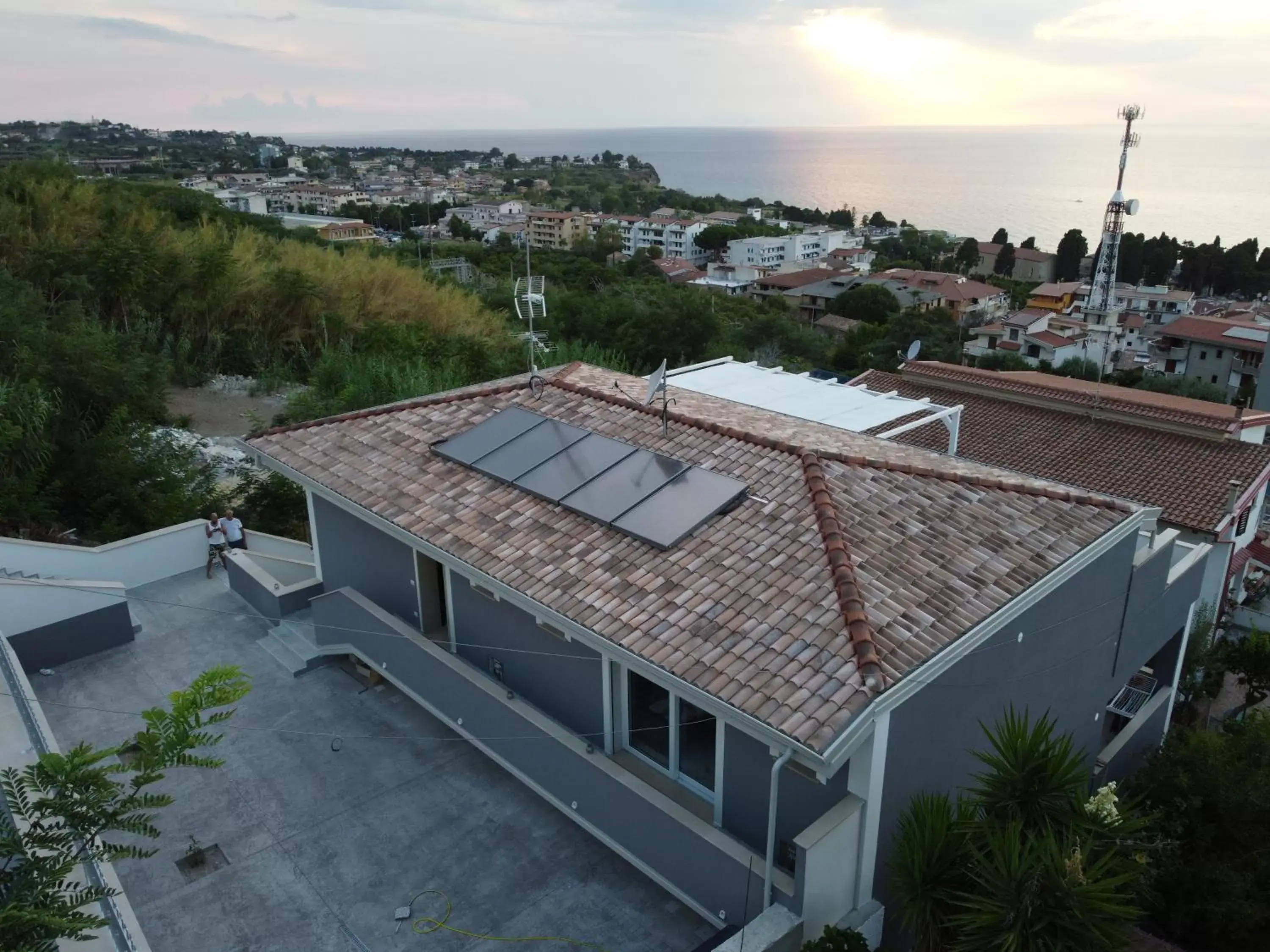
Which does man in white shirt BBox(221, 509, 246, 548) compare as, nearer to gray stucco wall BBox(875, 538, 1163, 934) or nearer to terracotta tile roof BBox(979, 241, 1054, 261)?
gray stucco wall BBox(875, 538, 1163, 934)

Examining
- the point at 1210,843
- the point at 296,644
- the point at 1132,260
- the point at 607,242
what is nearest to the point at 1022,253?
the point at 1132,260

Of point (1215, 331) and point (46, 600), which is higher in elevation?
point (46, 600)

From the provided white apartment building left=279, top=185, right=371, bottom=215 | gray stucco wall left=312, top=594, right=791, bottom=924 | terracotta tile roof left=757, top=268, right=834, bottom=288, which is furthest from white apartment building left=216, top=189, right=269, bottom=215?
gray stucco wall left=312, top=594, right=791, bottom=924

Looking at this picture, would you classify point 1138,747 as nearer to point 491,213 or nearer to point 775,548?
point 775,548

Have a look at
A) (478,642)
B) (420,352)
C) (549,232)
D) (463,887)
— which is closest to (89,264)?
(420,352)

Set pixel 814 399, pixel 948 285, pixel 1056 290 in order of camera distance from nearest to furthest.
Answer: pixel 814 399 → pixel 1056 290 → pixel 948 285

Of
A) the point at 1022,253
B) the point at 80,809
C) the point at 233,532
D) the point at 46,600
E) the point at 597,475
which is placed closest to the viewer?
the point at 80,809
